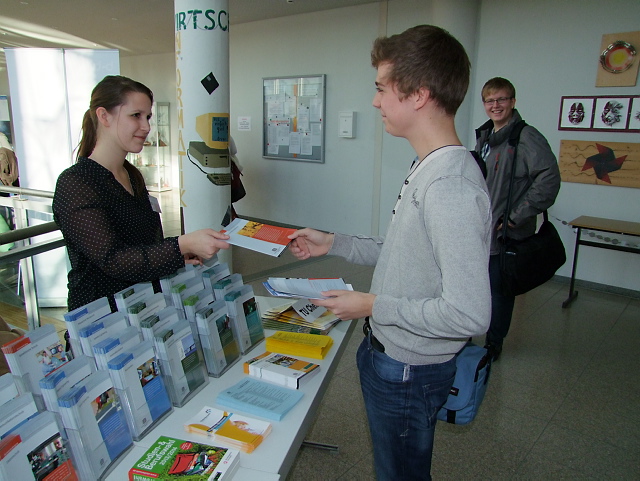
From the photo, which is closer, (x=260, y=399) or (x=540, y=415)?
(x=260, y=399)

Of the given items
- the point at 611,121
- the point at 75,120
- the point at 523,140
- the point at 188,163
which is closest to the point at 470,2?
the point at 611,121

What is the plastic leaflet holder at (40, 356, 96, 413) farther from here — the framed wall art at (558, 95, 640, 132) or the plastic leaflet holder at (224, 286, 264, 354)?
the framed wall art at (558, 95, 640, 132)

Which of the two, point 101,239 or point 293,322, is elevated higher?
point 101,239

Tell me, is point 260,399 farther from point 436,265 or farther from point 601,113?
point 601,113

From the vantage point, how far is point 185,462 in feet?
3.39

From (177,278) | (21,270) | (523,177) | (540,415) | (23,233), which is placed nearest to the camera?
(177,278)

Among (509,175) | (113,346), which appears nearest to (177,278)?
(113,346)

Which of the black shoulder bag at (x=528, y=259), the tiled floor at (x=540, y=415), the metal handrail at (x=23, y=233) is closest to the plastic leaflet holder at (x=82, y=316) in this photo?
the metal handrail at (x=23, y=233)

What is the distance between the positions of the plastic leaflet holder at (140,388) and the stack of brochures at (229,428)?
0.09m

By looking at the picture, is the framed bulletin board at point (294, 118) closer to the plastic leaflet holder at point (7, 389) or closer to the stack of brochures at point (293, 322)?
the stack of brochures at point (293, 322)

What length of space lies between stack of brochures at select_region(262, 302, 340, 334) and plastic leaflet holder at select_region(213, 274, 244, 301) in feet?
0.88

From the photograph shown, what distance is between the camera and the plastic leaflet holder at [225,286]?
5.16ft

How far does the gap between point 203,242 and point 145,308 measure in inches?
11.8

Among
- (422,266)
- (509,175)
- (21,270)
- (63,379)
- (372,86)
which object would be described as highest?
(372,86)
